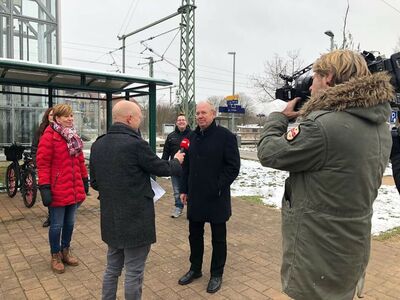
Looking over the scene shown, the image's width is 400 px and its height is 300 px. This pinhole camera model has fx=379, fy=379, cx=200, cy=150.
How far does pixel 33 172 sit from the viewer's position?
22.6 ft

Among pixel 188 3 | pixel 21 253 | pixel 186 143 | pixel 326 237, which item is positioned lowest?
pixel 21 253

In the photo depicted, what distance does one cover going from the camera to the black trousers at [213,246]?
12.0 feet

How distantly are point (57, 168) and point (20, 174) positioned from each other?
4064 mm

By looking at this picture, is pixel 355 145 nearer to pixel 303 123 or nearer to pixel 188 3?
pixel 303 123

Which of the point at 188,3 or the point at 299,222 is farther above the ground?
the point at 188,3

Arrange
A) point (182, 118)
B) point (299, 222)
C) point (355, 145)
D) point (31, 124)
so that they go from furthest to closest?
A: point (31, 124)
point (182, 118)
point (299, 222)
point (355, 145)

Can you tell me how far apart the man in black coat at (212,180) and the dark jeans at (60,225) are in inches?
53.9

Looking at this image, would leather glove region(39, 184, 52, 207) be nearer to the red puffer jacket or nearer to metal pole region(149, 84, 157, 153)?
the red puffer jacket

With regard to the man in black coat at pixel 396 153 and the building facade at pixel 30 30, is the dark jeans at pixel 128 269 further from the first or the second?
the building facade at pixel 30 30

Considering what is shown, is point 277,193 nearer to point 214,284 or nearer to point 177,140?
point 177,140

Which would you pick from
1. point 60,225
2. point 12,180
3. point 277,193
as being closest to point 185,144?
point 60,225

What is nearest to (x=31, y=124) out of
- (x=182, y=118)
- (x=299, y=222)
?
(x=182, y=118)

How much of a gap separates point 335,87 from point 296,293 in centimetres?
103

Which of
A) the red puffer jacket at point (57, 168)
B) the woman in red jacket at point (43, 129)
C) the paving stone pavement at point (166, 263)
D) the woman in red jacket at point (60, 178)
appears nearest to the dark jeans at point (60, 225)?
the woman in red jacket at point (60, 178)
